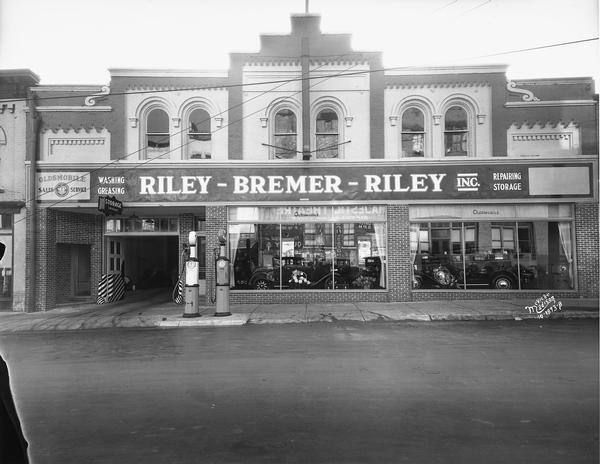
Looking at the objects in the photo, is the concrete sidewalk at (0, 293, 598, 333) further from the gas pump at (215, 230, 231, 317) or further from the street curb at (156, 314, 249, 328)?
the gas pump at (215, 230, 231, 317)

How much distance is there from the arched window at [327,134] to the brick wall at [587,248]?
8202mm

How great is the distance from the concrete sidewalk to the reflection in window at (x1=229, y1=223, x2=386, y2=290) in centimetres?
90

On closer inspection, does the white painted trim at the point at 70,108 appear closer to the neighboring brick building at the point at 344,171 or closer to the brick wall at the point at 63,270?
the neighboring brick building at the point at 344,171

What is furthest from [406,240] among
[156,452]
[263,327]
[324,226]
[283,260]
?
[156,452]

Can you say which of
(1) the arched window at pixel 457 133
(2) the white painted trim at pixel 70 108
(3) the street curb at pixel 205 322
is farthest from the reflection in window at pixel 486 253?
(2) the white painted trim at pixel 70 108

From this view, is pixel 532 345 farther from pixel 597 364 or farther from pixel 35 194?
pixel 35 194

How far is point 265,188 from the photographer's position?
1406cm

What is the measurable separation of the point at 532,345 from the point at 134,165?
12292 millimetres

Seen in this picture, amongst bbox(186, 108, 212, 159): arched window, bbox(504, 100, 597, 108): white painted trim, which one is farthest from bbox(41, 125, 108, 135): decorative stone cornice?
bbox(504, 100, 597, 108): white painted trim

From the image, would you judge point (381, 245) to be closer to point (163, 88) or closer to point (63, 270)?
point (163, 88)

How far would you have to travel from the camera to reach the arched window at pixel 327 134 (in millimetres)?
14305

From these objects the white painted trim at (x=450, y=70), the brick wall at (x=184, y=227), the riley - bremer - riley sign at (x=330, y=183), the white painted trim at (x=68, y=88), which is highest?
the white painted trim at (x=450, y=70)

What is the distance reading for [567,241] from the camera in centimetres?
1420
